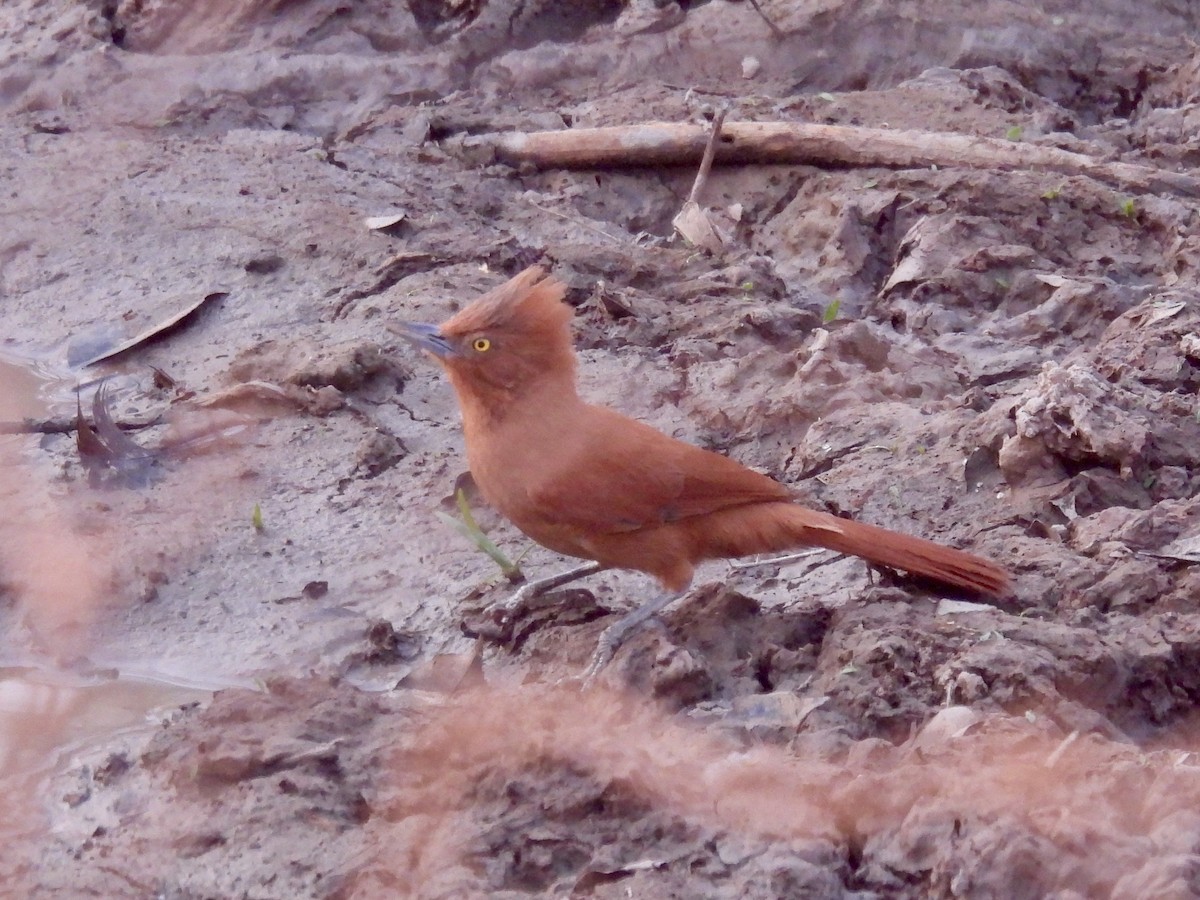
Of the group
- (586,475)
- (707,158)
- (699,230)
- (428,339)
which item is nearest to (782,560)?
(586,475)

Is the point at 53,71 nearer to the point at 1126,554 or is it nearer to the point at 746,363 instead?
the point at 746,363

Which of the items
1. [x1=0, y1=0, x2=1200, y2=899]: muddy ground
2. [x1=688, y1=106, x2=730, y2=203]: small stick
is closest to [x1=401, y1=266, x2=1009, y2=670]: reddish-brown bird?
[x1=0, y1=0, x2=1200, y2=899]: muddy ground

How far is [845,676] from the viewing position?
12.5 feet

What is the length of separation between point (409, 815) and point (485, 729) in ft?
0.96

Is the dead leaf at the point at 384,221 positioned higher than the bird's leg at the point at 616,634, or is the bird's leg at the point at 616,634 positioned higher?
the bird's leg at the point at 616,634

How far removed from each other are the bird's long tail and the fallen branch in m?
3.11

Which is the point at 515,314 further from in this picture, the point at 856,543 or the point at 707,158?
the point at 707,158

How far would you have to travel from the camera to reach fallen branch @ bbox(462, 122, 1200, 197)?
702 cm

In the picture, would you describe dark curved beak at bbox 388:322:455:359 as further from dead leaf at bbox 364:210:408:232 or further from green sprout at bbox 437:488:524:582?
dead leaf at bbox 364:210:408:232

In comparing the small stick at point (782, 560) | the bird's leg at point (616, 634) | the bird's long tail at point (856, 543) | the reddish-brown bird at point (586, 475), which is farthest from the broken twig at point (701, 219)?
the bird's leg at point (616, 634)

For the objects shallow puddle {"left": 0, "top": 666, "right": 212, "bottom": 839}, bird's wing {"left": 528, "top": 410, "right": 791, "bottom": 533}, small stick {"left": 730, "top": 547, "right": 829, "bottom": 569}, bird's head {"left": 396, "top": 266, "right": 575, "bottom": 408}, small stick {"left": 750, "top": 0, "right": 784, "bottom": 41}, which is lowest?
small stick {"left": 730, "top": 547, "right": 829, "bottom": 569}

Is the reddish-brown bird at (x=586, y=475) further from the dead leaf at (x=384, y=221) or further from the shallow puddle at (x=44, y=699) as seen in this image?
the dead leaf at (x=384, y=221)

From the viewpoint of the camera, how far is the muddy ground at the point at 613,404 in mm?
3285

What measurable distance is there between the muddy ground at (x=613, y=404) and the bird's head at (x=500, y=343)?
720mm
